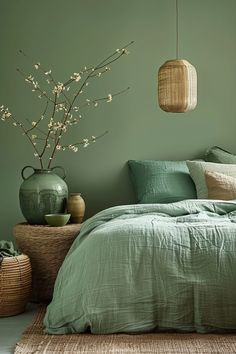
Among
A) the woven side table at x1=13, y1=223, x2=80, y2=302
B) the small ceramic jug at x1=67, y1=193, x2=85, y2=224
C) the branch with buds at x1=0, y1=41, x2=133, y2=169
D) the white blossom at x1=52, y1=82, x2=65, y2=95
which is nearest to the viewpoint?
the woven side table at x1=13, y1=223, x2=80, y2=302

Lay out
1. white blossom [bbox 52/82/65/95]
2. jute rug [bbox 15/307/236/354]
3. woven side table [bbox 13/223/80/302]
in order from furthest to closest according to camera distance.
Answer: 1. white blossom [bbox 52/82/65/95]
2. woven side table [bbox 13/223/80/302]
3. jute rug [bbox 15/307/236/354]

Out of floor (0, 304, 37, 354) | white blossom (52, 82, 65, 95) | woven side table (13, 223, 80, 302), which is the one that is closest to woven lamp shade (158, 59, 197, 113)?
white blossom (52, 82, 65, 95)

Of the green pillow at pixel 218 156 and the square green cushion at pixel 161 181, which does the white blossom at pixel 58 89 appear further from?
the green pillow at pixel 218 156

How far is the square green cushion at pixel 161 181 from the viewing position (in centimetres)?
528

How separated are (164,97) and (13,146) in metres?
1.29

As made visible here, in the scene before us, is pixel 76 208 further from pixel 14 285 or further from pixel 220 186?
pixel 220 186

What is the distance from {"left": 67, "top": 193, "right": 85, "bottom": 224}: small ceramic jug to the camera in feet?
16.8

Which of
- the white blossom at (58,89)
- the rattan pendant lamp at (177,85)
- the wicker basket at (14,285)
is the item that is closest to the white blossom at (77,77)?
the white blossom at (58,89)

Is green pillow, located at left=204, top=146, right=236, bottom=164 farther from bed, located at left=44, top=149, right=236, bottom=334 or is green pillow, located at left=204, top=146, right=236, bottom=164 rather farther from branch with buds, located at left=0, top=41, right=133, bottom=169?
bed, located at left=44, top=149, right=236, bottom=334

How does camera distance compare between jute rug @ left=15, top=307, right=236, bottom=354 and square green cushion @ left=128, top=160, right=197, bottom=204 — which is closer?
jute rug @ left=15, top=307, right=236, bottom=354

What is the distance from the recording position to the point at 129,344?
3.43 metres

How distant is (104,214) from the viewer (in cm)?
433

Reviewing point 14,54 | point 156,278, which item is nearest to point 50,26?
A: point 14,54

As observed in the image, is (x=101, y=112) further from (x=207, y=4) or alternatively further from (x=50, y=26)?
(x=207, y=4)
